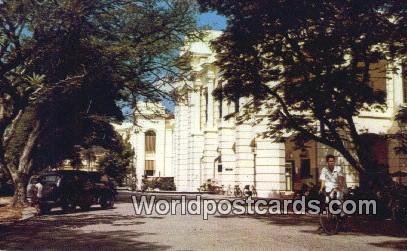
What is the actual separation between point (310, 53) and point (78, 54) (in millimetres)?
8017

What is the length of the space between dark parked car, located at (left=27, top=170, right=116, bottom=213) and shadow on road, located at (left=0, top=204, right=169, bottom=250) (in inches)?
221

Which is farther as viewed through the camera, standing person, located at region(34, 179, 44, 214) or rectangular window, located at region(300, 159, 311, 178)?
rectangular window, located at region(300, 159, 311, 178)

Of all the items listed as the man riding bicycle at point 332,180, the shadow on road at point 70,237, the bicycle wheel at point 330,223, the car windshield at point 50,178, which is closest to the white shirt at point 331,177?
the man riding bicycle at point 332,180

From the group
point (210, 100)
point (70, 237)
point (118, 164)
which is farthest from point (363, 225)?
point (118, 164)

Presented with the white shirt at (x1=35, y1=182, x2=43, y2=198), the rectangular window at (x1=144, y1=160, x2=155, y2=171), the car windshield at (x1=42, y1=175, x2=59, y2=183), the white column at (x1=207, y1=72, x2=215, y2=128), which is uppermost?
the white column at (x1=207, y1=72, x2=215, y2=128)

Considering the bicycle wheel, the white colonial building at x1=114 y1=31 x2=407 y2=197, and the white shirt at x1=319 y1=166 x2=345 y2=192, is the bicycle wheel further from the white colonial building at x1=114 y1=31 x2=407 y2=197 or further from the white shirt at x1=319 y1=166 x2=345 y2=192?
the white colonial building at x1=114 y1=31 x2=407 y2=197

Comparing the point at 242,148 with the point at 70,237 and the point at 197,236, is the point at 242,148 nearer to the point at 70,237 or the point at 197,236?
the point at 197,236

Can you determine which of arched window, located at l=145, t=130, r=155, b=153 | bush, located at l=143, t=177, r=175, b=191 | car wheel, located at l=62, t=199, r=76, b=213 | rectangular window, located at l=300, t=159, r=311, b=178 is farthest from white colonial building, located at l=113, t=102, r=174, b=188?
car wheel, located at l=62, t=199, r=76, b=213

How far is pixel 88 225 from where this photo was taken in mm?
15594

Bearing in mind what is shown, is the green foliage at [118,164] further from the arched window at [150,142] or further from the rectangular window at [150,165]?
the arched window at [150,142]

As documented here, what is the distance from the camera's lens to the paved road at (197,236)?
34.8 ft

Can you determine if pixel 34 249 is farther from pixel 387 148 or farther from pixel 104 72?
pixel 387 148

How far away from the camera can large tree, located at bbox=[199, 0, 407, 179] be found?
15047 millimetres

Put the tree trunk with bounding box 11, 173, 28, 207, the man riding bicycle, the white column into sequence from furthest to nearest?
the white column, the tree trunk with bounding box 11, 173, 28, 207, the man riding bicycle
